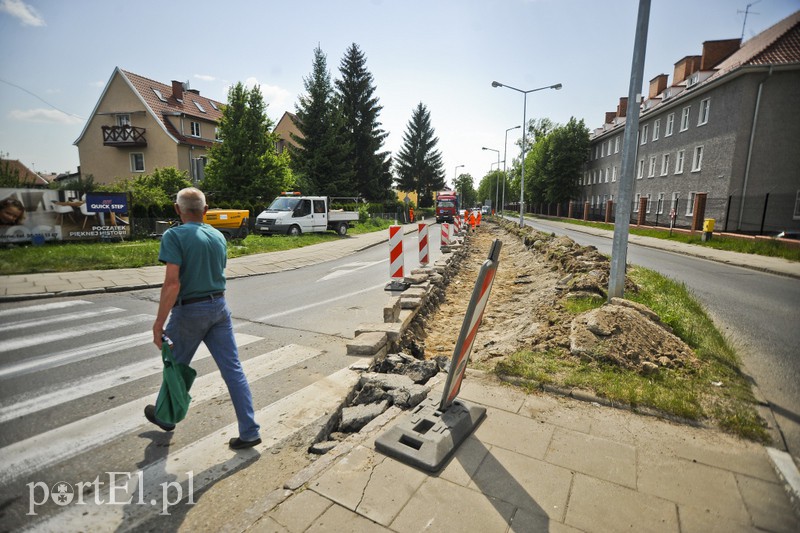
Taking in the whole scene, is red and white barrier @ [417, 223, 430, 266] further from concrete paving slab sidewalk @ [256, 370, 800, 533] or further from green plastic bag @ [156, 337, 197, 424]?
green plastic bag @ [156, 337, 197, 424]

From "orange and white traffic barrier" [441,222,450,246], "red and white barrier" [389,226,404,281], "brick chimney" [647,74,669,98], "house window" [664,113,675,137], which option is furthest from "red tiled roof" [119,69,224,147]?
"brick chimney" [647,74,669,98]

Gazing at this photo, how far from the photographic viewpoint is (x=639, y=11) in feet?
18.6

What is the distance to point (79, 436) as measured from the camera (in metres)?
3.20

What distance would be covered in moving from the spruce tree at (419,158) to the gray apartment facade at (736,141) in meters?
32.6

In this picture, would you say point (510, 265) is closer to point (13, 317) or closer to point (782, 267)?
point (782, 267)

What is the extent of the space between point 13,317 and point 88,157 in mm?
37639

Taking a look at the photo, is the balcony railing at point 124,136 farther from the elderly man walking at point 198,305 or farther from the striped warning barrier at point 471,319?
the striped warning barrier at point 471,319

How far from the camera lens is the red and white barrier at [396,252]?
340 inches

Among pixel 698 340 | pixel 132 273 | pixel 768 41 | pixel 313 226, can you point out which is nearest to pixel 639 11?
pixel 698 340

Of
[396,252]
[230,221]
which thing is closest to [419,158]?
[230,221]

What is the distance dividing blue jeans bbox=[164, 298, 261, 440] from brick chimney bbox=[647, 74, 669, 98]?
4838 centimetres

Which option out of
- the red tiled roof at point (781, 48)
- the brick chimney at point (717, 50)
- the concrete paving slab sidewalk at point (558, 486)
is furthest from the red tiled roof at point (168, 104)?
the brick chimney at point (717, 50)

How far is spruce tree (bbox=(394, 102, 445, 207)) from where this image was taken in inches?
2367

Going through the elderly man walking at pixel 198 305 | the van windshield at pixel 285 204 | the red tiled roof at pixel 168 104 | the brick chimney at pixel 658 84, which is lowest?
the elderly man walking at pixel 198 305
